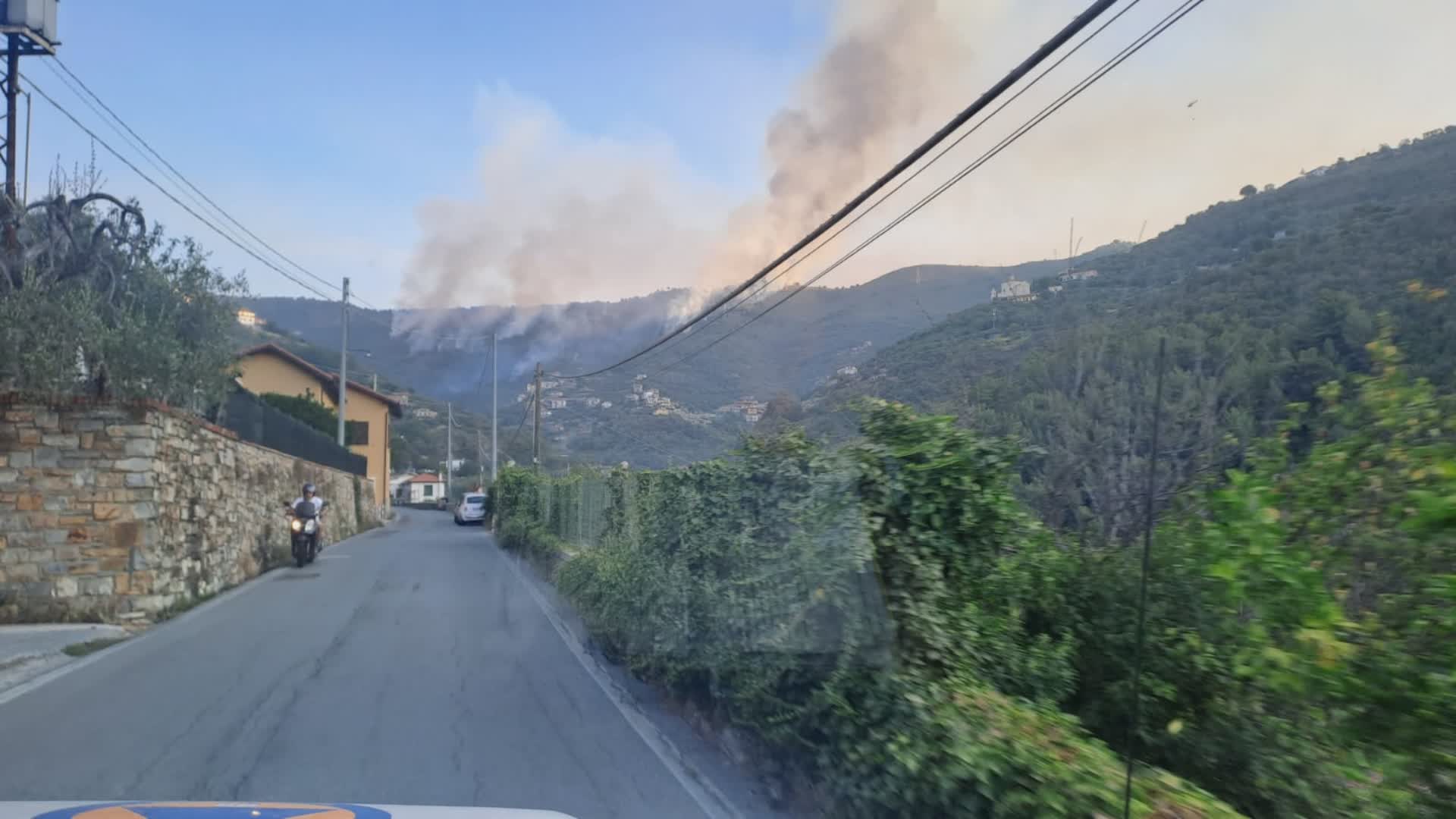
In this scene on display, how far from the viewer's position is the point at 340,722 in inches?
303

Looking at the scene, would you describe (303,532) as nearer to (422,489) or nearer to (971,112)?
(971,112)

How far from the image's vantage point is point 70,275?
49.0 ft

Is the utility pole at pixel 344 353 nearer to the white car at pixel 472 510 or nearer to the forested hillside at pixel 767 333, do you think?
the forested hillside at pixel 767 333

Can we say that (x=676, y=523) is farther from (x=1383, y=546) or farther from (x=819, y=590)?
(x=1383, y=546)

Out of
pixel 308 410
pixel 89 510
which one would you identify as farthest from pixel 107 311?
pixel 308 410

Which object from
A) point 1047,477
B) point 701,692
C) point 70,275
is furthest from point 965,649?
point 70,275

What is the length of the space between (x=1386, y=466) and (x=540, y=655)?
8.70m

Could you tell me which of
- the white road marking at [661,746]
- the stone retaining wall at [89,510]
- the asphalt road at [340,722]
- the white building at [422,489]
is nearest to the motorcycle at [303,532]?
the stone retaining wall at [89,510]

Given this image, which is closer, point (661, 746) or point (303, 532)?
point (661, 746)

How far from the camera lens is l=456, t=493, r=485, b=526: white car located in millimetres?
43469

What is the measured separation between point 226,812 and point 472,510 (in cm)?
4171

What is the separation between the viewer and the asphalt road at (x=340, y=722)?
20.0ft

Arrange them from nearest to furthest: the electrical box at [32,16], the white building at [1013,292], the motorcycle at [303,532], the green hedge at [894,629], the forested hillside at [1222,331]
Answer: the green hedge at [894,629]
the forested hillside at [1222,331]
the white building at [1013,292]
the electrical box at [32,16]
the motorcycle at [303,532]

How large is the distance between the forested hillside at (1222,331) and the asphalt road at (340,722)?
2.74 metres
